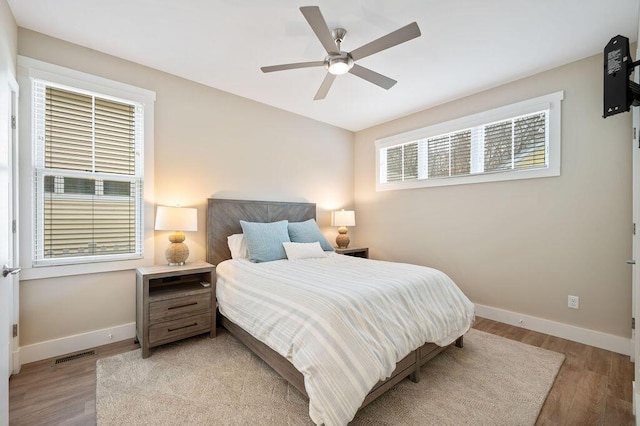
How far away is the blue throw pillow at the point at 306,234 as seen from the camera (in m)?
3.52

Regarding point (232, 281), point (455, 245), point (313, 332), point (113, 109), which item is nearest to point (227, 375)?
point (232, 281)

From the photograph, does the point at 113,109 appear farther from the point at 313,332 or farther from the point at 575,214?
the point at 575,214

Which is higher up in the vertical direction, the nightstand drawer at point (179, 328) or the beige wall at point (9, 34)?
the beige wall at point (9, 34)

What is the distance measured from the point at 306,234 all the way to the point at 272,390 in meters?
1.93

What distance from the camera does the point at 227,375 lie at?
2.07 m

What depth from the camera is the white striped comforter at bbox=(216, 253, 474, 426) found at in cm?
147

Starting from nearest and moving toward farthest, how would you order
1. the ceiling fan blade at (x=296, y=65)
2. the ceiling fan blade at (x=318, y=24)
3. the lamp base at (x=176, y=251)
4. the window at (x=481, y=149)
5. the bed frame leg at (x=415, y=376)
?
the ceiling fan blade at (x=318, y=24)
the bed frame leg at (x=415, y=376)
the ceiling fan blade at (x=296, y=65)
the lamp base at (x=176, y=251)
the window at (x=481, y=149)

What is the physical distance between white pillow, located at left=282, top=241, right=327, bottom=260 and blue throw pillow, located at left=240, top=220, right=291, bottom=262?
0.08 meters

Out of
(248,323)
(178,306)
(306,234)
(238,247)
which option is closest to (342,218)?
(306,234)

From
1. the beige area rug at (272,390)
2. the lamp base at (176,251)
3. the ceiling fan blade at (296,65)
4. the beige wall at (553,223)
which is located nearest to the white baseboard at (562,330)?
the beige wall at (553,223)

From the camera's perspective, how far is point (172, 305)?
2.46 metres

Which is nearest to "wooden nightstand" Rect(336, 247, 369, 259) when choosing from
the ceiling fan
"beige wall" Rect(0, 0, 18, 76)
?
the ceiling fan

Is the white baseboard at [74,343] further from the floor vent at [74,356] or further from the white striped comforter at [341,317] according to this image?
the white striped comforter at [341,317]

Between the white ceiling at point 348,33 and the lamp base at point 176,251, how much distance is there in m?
1.75
